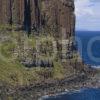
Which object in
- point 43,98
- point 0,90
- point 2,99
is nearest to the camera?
point 2,99

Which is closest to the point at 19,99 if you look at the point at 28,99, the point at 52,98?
the point at 28,99

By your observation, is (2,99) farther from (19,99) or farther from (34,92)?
(34,92)

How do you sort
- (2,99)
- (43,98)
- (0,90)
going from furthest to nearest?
(43,98) < (0,90) < (2,99)

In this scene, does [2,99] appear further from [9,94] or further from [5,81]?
[5,81]

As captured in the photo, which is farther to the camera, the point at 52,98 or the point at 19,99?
the point at 52,98

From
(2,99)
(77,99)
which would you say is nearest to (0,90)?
(2,99)

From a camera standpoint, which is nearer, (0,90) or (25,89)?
(0,90)

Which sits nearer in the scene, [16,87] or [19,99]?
[19,99]
